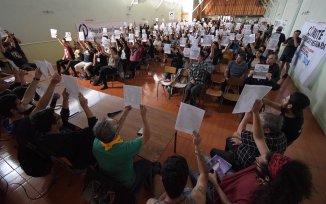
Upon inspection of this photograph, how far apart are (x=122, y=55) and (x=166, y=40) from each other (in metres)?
3.33

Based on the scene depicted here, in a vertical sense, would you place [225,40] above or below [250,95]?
below

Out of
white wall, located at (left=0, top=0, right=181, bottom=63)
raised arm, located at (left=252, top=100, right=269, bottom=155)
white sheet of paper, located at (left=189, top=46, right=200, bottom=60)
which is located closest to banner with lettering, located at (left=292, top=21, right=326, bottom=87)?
white sheet of paper, located at (left=189, top=46, right=200, bottom=60)

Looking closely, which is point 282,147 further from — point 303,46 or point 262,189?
point 303,46

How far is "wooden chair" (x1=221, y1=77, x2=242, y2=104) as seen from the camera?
394 cm

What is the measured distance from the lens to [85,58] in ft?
19.4

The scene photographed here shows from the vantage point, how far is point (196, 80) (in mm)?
4227

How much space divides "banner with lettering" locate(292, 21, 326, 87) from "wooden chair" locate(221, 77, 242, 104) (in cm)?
204

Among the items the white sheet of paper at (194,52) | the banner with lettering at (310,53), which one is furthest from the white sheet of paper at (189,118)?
the banner with lettering at (310,53)

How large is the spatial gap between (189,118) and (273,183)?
807 millimetres

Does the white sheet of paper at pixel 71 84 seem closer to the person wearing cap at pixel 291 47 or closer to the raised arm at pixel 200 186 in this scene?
the raised arm at pixel 200 186

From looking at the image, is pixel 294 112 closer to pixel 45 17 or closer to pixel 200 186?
pixel 200 186

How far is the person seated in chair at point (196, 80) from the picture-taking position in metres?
4.07

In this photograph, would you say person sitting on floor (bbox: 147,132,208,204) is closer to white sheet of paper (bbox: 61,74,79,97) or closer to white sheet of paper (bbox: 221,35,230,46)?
white sheet of paper (bbox: 61,74,79,97)

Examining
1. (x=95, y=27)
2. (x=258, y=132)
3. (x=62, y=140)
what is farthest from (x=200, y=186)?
(x=95, y=27)
